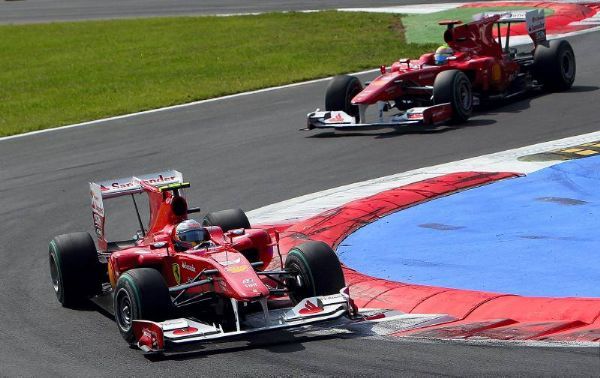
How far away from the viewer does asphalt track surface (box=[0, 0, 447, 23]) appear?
44.0 metres

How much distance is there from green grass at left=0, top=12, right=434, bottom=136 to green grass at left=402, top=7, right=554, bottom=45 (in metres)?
0.43

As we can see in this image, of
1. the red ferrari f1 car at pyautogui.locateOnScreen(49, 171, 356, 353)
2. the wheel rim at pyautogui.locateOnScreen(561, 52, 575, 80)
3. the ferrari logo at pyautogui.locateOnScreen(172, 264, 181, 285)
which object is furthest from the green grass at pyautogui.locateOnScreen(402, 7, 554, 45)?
the ferrari logo at pyautogui.locateOnScreen(172, 264, 181, 285)

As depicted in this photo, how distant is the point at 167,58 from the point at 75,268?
892 inches

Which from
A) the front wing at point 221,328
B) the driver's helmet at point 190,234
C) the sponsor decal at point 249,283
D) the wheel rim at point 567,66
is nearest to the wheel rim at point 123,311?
the front wing at point 221,328

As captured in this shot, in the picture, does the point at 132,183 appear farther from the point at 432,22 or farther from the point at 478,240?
the point at 432,22

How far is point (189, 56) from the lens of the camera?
113 ft

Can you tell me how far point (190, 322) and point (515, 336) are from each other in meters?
2.83

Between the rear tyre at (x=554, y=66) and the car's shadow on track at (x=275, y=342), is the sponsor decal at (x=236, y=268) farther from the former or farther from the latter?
the rear tyre at (x=554, y=66)

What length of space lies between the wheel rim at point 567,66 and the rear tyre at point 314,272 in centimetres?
1389

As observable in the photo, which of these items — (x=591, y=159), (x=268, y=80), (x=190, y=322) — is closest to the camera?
(x=190, y=322)

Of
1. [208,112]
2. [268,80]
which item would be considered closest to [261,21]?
[268,80]

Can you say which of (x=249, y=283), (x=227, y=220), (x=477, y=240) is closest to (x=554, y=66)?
(x=477, y=240)

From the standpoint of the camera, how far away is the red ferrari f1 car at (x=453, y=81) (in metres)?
21.3

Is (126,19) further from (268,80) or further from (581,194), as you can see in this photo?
(581,194)
